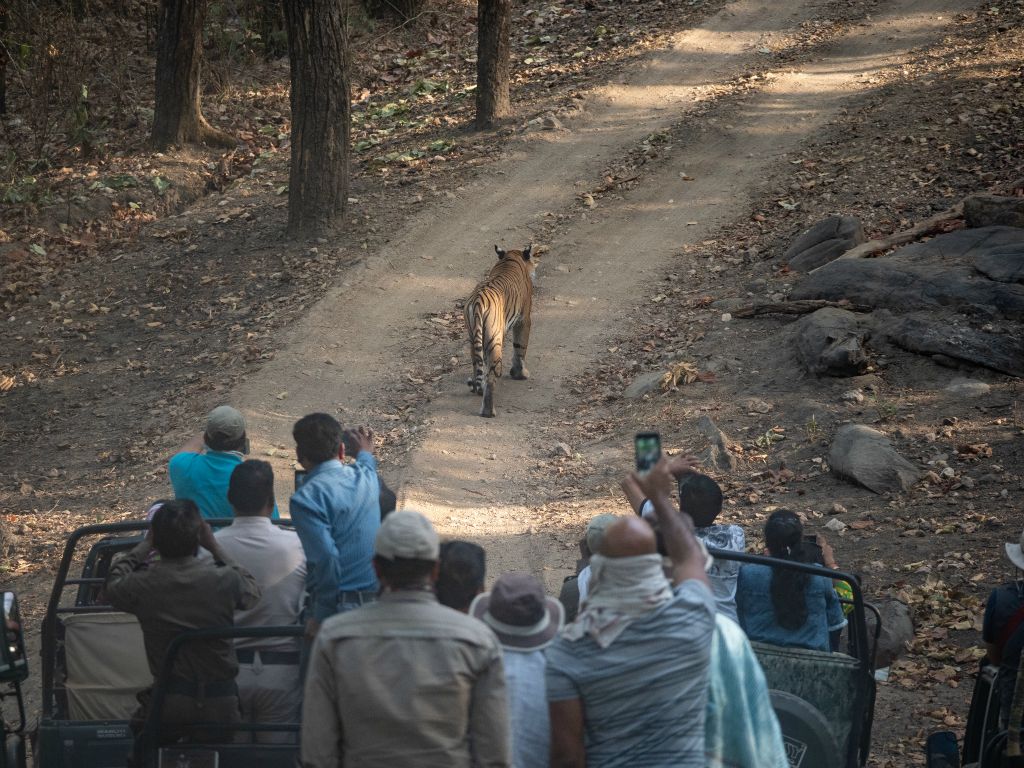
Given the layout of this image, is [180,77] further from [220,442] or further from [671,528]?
[671,528]

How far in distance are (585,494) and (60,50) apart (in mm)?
14376

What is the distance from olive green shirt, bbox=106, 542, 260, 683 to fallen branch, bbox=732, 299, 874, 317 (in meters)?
8.05

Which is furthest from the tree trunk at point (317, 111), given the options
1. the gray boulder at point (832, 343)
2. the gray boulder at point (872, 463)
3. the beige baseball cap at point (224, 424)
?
the beige baseball cap at point (224, 424)

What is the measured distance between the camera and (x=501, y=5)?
54.2ft

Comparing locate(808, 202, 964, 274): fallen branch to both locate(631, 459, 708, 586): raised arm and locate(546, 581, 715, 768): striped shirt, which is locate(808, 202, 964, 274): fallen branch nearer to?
locate(631, 459, 708, 586): raised arm

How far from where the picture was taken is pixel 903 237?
1196 centimetres

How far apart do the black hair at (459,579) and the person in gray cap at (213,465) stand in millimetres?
2023

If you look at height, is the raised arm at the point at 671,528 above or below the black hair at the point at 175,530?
above

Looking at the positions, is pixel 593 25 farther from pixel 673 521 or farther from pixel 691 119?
pixel 673 521

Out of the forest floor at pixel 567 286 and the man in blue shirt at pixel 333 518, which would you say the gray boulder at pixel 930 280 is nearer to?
the forest floor at pixel 567 286

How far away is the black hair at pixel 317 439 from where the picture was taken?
4.81 metres

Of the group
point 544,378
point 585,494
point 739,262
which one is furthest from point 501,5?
point 585,494

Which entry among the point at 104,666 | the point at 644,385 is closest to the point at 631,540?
the point at 104,666

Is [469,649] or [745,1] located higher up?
[745,1]
